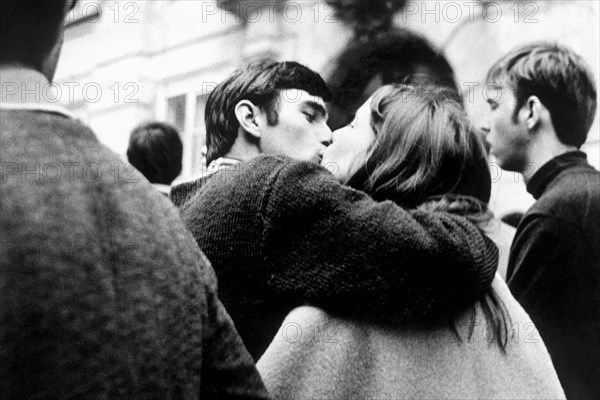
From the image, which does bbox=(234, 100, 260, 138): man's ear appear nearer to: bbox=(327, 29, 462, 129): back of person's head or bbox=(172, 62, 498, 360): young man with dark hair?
bbox=(327, 29, 462, 129): back of person's head

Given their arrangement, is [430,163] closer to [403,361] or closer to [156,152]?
[403,361]

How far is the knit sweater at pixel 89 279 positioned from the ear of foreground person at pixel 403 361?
→ 306 millimetres

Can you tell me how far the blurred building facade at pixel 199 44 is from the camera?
62.8 inches

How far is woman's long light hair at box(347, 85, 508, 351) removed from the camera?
0.97 meters

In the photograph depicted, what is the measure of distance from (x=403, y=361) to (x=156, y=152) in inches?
35.4

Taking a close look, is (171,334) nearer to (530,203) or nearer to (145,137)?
(530,203)

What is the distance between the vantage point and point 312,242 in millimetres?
845

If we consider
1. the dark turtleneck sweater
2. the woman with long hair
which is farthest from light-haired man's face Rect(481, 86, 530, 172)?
the woman with long hair

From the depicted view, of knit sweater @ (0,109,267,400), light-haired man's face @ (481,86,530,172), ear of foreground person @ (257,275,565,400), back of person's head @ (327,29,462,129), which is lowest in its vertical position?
ear of foreground person @ (257,275,565,400)

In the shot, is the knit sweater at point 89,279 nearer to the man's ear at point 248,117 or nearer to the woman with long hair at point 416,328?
the woman with long hair at point 416,328

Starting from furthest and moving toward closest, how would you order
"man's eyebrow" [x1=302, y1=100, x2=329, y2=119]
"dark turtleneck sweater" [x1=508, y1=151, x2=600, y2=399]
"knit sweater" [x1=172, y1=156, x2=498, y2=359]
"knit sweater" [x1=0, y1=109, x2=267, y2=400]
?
1. "man's eyebrow" [x1=302, y1=100, x2=329, y2=119]
2. "dark turtleneck sweater" [x1=508, y1=151, x2=600, y2=399]
3. "knit sweater" [x1=172, y1=156, x2=498, y2=359]
4. "knit sweater" [x1=0, y1=109, x2=267, y2=400]

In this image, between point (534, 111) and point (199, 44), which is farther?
point (199, 44)

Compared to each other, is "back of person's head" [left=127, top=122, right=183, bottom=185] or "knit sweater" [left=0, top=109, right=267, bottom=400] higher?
"knit sweater" [left=0, top=109, right=267, bottom=400]

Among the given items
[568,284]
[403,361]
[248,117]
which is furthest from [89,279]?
[568,284]
